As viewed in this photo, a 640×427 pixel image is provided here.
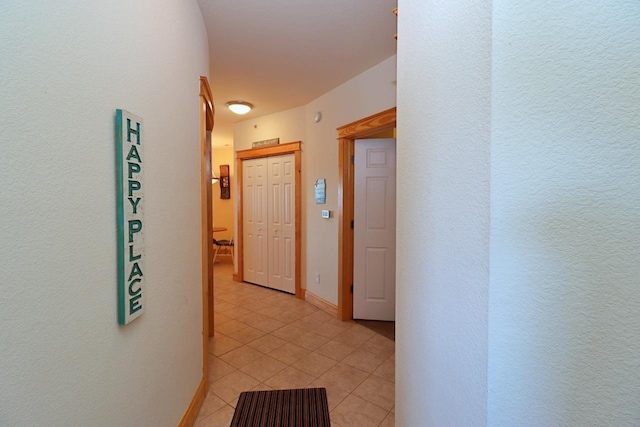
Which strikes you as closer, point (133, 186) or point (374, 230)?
point (133, 186)

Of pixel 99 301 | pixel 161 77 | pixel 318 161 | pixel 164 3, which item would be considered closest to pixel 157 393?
pixel 99 301

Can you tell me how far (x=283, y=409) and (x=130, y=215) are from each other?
1.53 meters

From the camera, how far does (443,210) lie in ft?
2.57

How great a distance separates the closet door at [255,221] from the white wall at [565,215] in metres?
3.85

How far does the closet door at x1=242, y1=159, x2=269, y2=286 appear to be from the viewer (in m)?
4.24

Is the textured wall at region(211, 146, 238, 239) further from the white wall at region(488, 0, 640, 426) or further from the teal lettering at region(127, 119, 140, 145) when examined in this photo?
the white wall at region(488, 0, 640, 426)

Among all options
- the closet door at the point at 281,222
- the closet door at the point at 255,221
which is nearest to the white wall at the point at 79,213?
the closet door at the point at 281,222

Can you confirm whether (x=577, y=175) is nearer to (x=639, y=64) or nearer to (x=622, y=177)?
(x=622, y=177)

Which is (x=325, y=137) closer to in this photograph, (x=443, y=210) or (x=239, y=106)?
(x=239, y=106)

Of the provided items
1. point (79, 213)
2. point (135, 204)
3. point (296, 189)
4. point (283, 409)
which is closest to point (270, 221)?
point (296, 189)

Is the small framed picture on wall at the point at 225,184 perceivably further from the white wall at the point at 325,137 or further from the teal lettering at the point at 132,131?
the teal lettering at the point at 132,131

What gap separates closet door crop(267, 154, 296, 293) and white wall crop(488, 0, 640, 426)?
341 centimetres

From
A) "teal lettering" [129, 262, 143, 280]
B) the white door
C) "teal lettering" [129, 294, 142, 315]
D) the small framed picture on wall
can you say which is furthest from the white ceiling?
the small framed picture on wall

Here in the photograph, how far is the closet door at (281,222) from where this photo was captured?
3.93 meters
